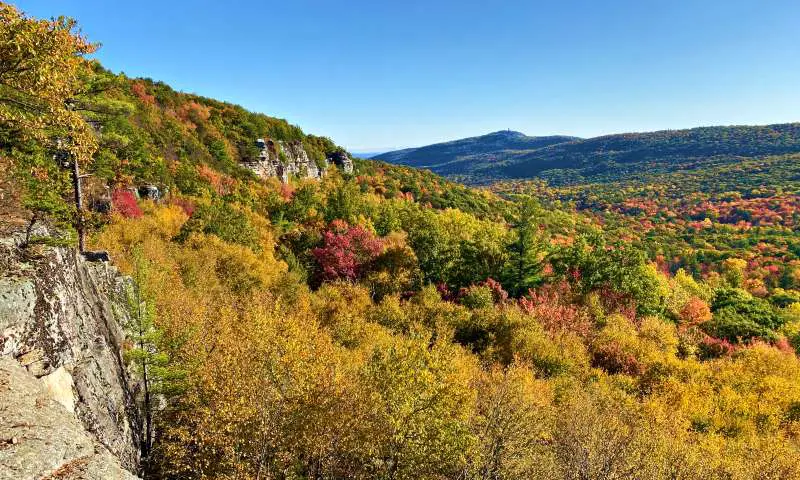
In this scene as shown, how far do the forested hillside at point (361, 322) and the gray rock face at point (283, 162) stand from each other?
2557 mm

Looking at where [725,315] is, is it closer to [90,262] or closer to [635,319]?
[635,319]

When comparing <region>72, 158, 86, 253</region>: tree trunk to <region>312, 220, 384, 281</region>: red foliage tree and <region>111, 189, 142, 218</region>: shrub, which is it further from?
<region>312, 220, 384, 281</region>: red foliage tree

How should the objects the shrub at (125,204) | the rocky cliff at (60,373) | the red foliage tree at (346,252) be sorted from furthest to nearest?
the red foliage tree at (346,252)
the shrub at (125,204)
the rocky cliff at (60,373)

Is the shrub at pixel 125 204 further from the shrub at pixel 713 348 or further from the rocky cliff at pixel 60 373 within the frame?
the shrub at pixel 713 348

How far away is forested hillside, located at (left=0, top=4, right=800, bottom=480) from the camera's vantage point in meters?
17.8

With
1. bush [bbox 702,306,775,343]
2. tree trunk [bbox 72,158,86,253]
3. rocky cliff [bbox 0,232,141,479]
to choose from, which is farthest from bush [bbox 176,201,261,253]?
bush [bbox 702,306,775,343]

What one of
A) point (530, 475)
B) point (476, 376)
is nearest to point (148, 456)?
point (530, 475)

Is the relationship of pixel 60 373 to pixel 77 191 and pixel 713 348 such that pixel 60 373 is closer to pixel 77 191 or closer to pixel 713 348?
pixel 77 191

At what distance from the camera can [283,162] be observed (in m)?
76.2

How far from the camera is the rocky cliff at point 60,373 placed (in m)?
9.24

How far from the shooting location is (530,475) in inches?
760

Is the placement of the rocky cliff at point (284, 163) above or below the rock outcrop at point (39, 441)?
above

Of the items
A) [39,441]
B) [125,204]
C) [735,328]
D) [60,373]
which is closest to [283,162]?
[125,204]

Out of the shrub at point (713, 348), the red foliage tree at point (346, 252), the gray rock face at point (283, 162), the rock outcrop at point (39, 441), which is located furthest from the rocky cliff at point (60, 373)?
the gray rock face at point (283, 162)
